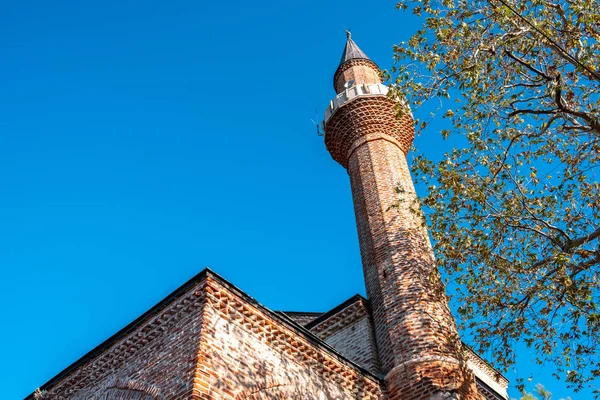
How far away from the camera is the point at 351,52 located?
19.8 meters

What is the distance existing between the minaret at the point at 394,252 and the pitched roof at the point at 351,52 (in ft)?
3.62

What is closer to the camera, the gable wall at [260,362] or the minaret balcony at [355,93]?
the gable wall at [260,362]

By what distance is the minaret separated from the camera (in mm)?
10156

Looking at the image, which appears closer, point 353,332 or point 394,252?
point 353,332

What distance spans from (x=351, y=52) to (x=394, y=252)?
9518mm

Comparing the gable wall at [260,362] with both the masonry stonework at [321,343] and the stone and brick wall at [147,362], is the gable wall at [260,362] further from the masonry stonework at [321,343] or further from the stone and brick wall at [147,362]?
the stone and brick wall at [147,362]

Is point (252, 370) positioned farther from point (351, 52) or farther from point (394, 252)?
point (351, 52)

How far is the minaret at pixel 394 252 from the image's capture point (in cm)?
1016

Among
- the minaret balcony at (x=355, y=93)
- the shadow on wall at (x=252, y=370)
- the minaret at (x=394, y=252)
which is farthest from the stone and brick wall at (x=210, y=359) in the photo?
the minaret balcony at (x=355, y=93)

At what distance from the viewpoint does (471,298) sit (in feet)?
32.1

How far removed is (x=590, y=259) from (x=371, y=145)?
734 cm

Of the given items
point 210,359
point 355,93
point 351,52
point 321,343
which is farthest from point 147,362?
point 351,52

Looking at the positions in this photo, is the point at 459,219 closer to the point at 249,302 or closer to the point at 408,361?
the point at 408,361

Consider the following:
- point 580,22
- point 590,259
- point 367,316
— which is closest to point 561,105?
point 580,22
